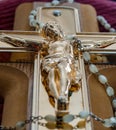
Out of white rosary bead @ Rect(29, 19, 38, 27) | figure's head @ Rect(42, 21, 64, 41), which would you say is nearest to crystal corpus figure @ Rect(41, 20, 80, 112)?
figure's head @ Rect(42, 21, 64, 41)

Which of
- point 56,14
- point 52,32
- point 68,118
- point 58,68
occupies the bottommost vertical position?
point 68,118

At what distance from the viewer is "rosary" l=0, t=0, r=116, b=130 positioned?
25.1 inches

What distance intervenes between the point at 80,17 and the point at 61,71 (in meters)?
0.36

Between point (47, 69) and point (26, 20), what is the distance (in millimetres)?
339

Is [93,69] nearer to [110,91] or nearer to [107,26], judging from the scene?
[110,91]

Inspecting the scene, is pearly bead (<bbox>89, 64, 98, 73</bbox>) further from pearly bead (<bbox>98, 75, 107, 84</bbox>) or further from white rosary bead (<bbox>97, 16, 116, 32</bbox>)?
white rosary bead (<bbox>97, 16, 116, 32</bbox>)

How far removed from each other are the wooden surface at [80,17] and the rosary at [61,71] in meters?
0.08

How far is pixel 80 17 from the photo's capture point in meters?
1.03

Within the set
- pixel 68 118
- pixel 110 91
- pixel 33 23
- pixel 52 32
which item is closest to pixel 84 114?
pixel 68 118

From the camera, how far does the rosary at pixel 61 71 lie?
638 millimetres

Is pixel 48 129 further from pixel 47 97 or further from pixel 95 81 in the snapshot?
pixel 95 81

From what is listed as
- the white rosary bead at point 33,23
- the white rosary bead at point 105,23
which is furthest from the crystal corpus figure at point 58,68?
the white rosary bead at point 105,23

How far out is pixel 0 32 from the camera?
87 centimetres

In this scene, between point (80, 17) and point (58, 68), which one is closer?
point (58, 68)
